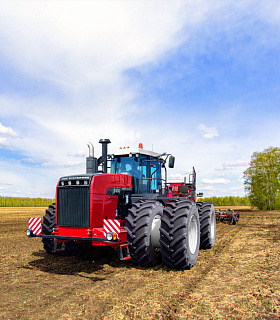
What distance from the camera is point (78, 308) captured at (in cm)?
483

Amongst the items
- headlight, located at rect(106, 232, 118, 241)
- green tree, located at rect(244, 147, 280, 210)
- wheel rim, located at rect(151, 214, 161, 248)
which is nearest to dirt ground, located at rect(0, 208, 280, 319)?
wheel rim, located at rect(151, 214, 161, 248)

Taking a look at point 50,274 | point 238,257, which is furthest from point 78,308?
point 238,257

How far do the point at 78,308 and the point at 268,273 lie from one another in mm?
4462

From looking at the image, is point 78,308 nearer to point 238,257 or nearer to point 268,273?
point 268,273

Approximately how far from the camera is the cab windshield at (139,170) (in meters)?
8.56

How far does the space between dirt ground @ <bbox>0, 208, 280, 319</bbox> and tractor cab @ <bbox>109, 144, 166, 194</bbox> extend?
83.6 inches

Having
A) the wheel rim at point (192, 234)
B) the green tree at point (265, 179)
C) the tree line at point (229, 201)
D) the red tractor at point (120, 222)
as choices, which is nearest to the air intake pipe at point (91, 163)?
the red tractor at point (120, 222)

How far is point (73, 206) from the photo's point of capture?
23.6ft

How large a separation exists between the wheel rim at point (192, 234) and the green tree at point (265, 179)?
3813 centimetres

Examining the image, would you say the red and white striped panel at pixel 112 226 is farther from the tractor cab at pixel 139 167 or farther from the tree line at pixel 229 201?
the tree line at pixel 229 201

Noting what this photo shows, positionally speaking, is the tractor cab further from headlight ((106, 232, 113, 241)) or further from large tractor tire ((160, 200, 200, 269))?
headlight ((106, 232, 113, 241))

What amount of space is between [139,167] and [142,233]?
2386 mm

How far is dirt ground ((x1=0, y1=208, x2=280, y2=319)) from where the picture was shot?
471 centimetres

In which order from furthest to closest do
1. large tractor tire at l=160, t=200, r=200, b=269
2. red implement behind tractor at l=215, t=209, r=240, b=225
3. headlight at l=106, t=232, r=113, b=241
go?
Result: 1. red implement behind tractor at l=215, t=209, r=240, b=225
2. large tractor tire at l=160, t=200, r=200, b=269
3. headlight at l=106, t=232, r=113, b=241
